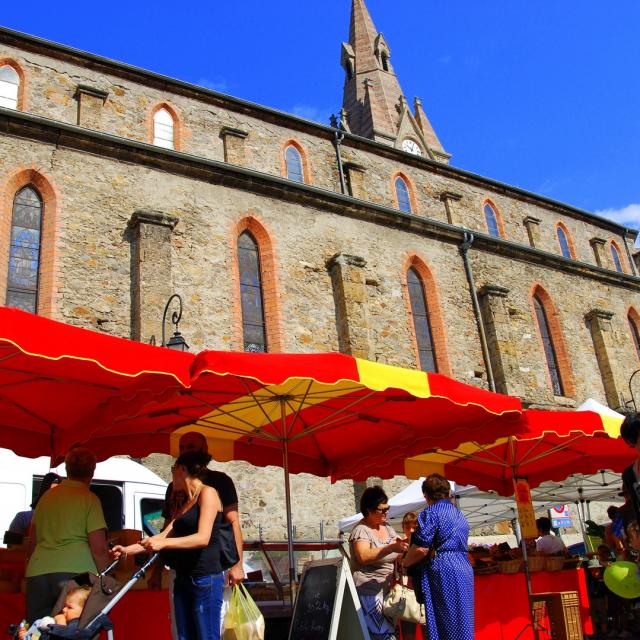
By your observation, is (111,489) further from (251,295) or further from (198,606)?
(251,295)

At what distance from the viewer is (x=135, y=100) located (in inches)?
695

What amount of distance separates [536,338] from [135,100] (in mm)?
13445

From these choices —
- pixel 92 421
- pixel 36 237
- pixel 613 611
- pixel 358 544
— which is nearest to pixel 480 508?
pixel 613 611

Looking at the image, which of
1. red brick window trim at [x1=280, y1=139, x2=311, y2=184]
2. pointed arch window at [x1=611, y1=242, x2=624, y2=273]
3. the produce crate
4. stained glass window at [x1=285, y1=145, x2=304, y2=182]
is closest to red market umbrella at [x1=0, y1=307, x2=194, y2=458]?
the produce crate

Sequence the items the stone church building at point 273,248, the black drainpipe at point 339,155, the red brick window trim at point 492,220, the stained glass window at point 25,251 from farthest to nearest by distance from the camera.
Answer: the red brick window trim at point 492,220, the black drainpipe at point 339,155, the stone church building at point 273,248, the stained glass window at point 25,251

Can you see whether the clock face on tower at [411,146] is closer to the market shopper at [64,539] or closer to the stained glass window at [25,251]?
the stained glass window at [25,251]

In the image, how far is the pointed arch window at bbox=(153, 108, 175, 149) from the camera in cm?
1761

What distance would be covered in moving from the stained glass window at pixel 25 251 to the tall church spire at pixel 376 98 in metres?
28.2

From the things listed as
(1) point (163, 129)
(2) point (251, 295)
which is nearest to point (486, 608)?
(2) point (251, 295)

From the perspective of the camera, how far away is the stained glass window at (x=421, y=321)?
→ 1808 cm

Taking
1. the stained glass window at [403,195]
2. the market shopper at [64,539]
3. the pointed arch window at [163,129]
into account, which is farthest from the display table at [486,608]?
the stained glass window at [403,195]

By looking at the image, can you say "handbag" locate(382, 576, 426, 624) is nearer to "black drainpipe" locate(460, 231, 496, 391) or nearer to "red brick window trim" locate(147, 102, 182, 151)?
"black drainpipe" locate(460, 231, 496, 391)

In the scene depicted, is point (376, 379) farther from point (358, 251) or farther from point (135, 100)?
point (135, 100)

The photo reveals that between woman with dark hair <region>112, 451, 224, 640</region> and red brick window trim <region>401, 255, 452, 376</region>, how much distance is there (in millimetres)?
14009
